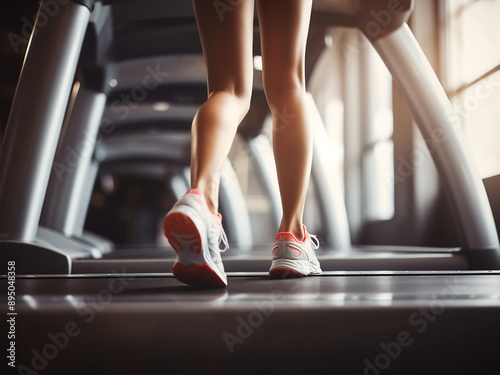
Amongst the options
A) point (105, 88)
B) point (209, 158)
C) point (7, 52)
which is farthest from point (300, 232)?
point (7, 52)

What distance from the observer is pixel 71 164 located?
2.32 m

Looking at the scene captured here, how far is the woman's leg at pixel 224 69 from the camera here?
883 millimetres

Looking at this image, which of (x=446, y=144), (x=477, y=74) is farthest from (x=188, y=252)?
(x=477, y=74)

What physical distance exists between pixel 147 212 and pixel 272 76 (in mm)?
5766

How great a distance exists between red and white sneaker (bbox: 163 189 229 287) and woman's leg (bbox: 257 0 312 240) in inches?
9.1

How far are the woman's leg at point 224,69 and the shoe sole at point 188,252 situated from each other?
0.37 feet

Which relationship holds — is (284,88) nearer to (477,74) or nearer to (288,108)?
(288,108)

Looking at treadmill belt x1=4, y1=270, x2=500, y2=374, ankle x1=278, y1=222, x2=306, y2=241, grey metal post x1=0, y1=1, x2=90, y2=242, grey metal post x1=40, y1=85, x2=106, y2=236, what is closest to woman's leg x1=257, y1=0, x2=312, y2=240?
ankle x1=278, y1=222, x2=306, y2=241

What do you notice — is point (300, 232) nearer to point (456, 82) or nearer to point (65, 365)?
point (65, 365)

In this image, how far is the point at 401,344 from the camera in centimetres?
60

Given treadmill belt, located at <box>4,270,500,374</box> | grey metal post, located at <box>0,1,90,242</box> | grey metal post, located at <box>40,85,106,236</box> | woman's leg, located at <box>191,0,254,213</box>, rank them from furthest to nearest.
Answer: grey metal post, located at <box>40,85,106,236</box> → grey metal post, located at <box>0,1,90,242</box> → woman's leg, located at <box>191,0,254,213</box> → treadmill belt, located at <box>4,270,500,374</box>

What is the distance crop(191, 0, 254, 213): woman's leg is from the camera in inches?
34.8

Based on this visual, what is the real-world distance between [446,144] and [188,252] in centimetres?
114

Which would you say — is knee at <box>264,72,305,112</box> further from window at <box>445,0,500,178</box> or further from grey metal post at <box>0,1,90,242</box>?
window at <box>445,0,500,178</box>
